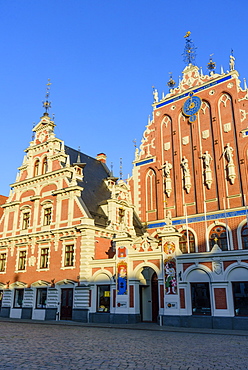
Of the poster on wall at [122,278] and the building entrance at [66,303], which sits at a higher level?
the poster on wall at [122,278]

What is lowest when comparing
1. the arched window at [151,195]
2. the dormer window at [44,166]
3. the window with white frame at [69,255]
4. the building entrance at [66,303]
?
the building entrance at [66,303]

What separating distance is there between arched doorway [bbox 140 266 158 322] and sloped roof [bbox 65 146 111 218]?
673cm

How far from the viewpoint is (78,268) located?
26.5 m

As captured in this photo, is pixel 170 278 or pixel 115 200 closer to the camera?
pixel 170 278

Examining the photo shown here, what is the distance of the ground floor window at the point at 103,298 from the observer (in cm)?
2486

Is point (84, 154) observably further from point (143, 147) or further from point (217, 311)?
point (217, 311)

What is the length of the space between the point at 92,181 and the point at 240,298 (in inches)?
715

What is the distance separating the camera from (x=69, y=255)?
27.9m

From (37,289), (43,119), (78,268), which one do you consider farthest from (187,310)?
(43,119)

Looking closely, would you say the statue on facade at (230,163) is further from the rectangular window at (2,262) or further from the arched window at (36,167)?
the rectangular window at (2,262)

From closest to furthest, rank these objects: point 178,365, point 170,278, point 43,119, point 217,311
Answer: point 178,365, point 217,311, point 170,278, point 43,119

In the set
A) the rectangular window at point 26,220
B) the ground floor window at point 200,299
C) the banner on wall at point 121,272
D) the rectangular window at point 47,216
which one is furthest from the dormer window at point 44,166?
the ground floor window at point 200,299

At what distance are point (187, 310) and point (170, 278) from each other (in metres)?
2.17

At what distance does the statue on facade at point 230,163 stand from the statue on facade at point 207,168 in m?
1.34
